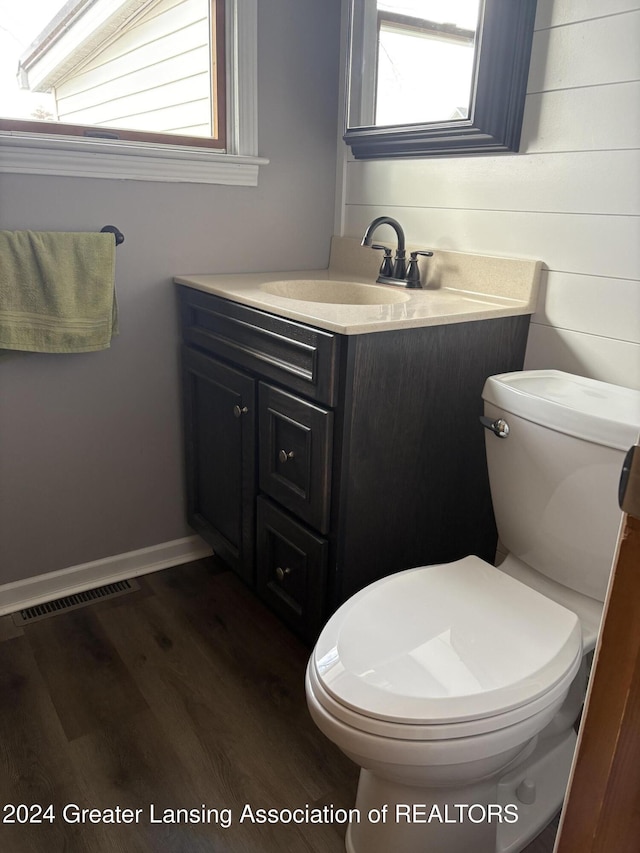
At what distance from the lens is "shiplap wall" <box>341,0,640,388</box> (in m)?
1.33

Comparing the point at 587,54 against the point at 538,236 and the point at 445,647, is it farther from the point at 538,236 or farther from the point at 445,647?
the point at 445,647

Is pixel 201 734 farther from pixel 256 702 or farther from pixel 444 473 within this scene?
pixel 444 473

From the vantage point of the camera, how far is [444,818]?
1108mm

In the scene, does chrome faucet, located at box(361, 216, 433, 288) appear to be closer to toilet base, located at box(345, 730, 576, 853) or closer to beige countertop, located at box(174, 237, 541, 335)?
beige countertop, located at box(174, 237, 541, 335)

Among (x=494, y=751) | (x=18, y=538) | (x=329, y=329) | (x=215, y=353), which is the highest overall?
(x=329, y=329)

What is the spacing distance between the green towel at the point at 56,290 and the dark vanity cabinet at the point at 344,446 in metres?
0.26

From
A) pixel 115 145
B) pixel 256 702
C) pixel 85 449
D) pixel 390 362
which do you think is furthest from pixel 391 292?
pixel 256 702

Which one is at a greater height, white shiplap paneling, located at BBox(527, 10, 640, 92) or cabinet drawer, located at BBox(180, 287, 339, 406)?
white shiplap paneling, located at BBox(527, 10, 640, 92)

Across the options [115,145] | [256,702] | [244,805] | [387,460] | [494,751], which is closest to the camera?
[494,751]

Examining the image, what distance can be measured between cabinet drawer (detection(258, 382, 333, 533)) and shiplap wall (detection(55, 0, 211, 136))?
88 cm

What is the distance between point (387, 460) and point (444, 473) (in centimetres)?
19

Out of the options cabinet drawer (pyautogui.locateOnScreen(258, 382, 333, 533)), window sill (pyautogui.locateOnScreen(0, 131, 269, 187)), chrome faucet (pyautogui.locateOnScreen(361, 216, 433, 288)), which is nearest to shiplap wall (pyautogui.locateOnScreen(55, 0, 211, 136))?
window sill (pyautogui.locateOnScreen(0, 131, 269, 187))

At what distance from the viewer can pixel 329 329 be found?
1319 mm

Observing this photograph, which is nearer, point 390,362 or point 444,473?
point 390,362
